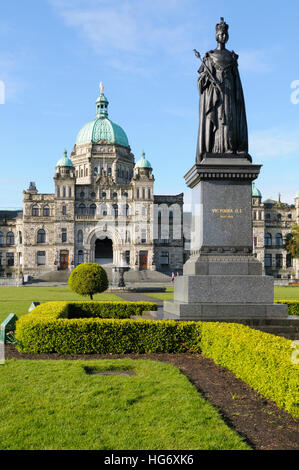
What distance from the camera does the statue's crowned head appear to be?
12828 millimetres

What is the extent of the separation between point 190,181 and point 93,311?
6.59 m

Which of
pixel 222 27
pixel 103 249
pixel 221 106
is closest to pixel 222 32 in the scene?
pixel 222 27

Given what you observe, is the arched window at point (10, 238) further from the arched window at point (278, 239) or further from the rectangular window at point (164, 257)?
the arched window at point (278, 239)

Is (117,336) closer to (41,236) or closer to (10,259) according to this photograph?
(41,236)

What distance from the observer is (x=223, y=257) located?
38.4ft

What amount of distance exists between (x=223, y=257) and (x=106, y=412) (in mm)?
6400

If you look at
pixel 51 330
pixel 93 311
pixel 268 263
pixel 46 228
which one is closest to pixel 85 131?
pixel 46 228

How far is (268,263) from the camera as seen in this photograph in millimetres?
89000

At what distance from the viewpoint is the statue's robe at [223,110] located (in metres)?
12.5

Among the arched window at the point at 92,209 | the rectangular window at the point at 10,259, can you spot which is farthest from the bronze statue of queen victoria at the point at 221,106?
the rectangular window at the point at 10,259

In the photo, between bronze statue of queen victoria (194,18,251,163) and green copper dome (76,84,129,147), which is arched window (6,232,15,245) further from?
bronze statue of queen victoria (194,18,251,163)

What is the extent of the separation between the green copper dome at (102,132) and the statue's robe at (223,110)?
3006 inches

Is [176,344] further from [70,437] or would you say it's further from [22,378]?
[70,437]

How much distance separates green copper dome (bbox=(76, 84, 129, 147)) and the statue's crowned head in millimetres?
A: 75962
